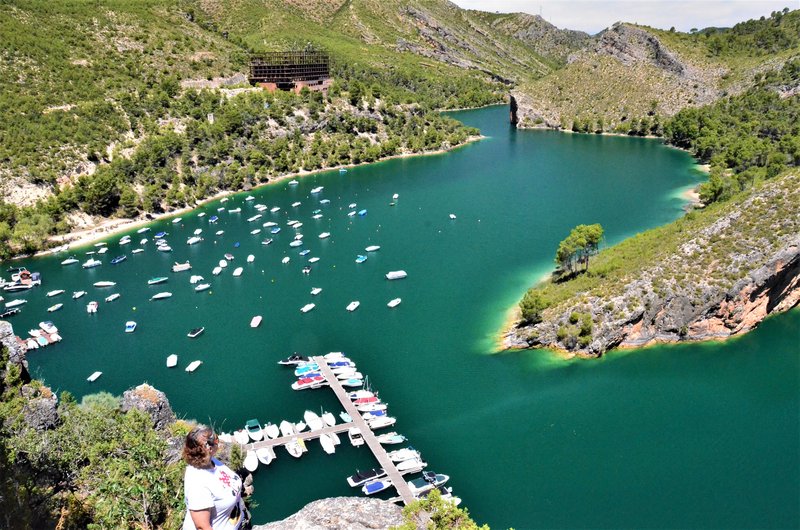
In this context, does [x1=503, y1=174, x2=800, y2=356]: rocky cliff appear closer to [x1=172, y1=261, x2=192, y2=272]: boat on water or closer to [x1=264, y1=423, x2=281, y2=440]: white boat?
[x1=264, y1=423, x2=281, y2=440]: white boat

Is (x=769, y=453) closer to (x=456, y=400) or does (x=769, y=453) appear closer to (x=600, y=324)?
(x=600, y=324)

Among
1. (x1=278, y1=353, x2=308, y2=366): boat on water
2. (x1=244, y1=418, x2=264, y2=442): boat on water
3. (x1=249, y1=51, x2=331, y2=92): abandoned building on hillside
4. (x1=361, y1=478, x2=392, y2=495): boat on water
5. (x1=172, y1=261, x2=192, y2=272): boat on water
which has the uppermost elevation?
(x1=249, y1=51, x2=331, y2=92): abandoned building on hillside

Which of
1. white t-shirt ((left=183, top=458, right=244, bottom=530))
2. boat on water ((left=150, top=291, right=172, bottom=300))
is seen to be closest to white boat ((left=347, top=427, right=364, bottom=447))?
white t-shirt ((left=183, top=458, right=244, bottom=530))

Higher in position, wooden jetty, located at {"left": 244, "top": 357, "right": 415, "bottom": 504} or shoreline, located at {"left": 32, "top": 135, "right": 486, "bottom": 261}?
shoreline, located at {"left": 32, "top": 135, "right": 486, "bottom": 261}

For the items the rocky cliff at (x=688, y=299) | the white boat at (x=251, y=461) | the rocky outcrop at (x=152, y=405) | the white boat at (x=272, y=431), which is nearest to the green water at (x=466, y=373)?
the white boat at (x=251, y=461)

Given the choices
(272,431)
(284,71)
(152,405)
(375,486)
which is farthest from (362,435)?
(284,71)

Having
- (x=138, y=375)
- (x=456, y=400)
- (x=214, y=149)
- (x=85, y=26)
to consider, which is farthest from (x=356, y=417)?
(x=85, y=26)

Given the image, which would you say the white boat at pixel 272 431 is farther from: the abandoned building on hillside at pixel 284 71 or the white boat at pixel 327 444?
the abandoned building on hillside at pixel 284 71
